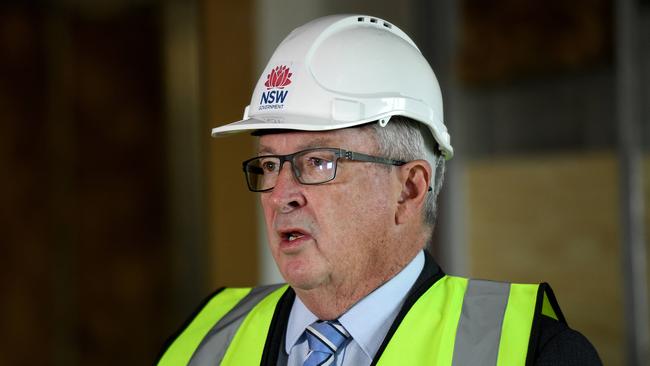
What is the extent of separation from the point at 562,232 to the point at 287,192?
2.68 metres

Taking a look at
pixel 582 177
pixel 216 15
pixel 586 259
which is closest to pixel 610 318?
pixel 586 259

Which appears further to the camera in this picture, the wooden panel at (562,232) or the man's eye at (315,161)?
the wooden panel at (562,232)

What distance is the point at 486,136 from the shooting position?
14.4 ft

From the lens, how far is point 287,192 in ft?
5.12

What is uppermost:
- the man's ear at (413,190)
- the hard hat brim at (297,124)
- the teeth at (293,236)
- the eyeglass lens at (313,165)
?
the hard hat brim at (297,124)

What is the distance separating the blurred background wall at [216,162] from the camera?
3836 millimetres

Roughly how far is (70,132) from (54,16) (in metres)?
0.56

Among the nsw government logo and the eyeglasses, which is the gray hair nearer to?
the eyeglasses

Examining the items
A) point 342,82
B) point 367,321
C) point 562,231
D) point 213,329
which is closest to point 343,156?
point 342,82

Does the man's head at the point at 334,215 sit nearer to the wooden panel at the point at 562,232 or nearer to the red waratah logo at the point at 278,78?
the red waratah logo at the point at 278,78

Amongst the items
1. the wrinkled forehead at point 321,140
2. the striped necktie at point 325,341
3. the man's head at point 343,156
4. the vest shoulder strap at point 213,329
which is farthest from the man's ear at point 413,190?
the vest shoulder strap at point 213,329

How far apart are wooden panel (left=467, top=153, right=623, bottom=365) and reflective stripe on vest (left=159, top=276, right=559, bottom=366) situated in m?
2.39

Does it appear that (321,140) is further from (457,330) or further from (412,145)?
(457,330)

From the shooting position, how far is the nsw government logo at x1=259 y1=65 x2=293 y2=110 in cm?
165
